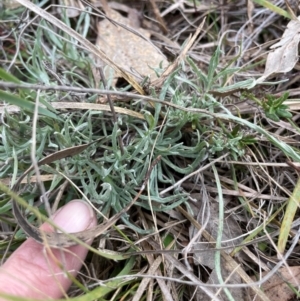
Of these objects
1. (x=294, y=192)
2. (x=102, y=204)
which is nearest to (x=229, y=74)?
(x=294, y=192)

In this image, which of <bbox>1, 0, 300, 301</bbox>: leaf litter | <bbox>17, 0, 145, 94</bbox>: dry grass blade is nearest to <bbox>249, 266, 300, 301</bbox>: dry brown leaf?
<bbox>1, 0, 300, 301</bbox>: leaf litter

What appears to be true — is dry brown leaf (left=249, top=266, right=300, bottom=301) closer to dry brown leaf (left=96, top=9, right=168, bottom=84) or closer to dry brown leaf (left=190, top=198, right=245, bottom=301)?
dry brown leaf (left=190, top=198, right=245, bottom=301)

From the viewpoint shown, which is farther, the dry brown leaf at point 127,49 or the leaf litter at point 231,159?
the dry brown leaf at point 127,49

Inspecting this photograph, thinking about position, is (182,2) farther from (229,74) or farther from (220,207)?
(220,207)

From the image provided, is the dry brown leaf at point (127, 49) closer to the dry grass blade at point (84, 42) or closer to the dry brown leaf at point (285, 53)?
the dry grass blade at point (84, 42)

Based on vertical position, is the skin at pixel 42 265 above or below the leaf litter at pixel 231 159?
below

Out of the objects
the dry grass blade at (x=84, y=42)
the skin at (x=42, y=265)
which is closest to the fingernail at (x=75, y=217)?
the skin at (x=42, y=265)

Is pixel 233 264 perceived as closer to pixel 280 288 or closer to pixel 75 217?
pixel 280 288
